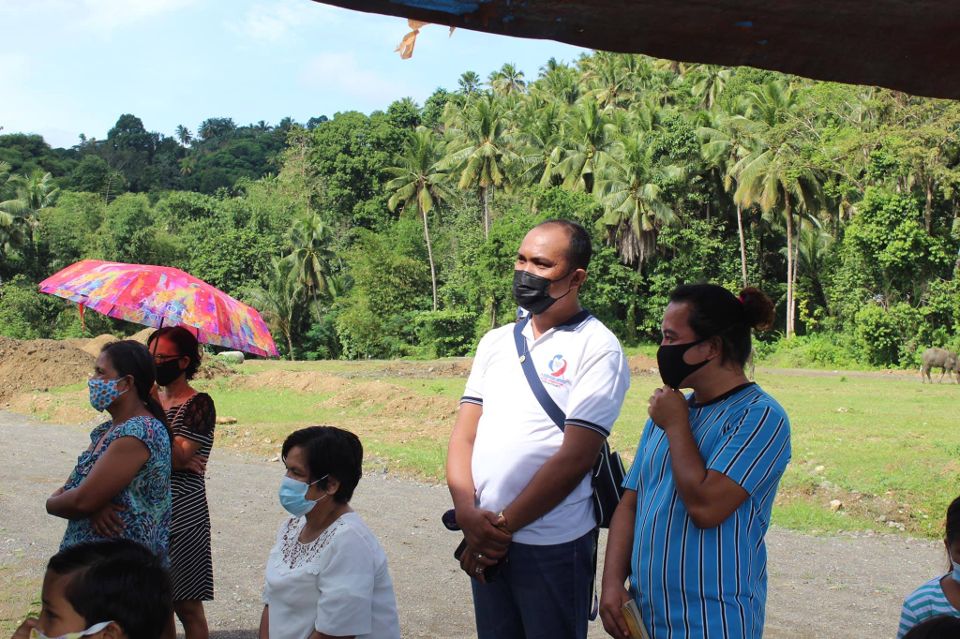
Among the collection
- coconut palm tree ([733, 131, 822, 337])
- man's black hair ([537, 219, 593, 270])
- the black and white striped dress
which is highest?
coconut palm tree ([733, 131, 822, 337])

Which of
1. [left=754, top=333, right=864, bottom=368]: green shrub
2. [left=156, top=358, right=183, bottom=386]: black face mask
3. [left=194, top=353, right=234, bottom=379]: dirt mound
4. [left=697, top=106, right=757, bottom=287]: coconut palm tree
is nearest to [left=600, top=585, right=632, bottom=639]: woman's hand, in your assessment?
[left=156, top=358, right=183, bottom=386]: black face mask

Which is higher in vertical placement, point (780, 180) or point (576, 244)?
point (780, 180)

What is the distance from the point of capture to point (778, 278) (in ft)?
152

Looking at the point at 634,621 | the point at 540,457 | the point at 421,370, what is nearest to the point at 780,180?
the point at 421,370

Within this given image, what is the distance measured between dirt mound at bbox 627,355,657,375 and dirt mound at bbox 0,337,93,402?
54.9ft

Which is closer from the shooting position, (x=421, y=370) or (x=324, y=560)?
(x=324, y=560)

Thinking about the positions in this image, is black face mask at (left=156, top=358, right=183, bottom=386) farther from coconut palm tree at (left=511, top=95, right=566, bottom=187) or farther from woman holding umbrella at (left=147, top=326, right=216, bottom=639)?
coconut palm tree at (left=511, top=95, right=566, bottom=187)

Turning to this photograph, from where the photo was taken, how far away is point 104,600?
2.19m

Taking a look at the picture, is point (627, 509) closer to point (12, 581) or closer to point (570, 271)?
point (570, 271)

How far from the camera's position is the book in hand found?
2.69m

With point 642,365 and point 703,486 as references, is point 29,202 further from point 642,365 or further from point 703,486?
point 703,486

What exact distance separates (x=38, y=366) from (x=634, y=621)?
24.1m

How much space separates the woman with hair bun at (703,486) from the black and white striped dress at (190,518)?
7.40 ft

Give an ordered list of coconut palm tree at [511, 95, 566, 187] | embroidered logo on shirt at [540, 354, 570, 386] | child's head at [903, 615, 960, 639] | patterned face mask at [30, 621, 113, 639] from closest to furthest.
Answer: child's head at [903, 615, 960, 639] < patterned face mask at [30, 621, 113, 639] < embroidered logo on shirt at [540, 354, 570, 386] < coconut palm tree at [511, 95, 566, 187]
